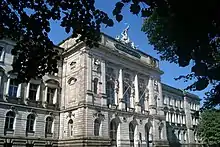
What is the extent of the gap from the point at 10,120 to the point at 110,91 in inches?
497

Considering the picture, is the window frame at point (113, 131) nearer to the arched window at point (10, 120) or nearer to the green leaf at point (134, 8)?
the arched window at point (10, 120)

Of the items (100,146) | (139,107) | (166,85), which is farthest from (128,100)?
(166,85)

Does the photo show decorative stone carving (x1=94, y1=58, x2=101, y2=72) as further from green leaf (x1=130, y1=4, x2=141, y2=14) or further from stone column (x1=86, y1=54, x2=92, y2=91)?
green leaf (x1=130, y1=4, x2=141, y2=14)

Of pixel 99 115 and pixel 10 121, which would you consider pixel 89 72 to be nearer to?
pixel 99 115

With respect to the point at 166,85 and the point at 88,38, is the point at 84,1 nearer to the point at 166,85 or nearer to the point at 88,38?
the point at 88,38

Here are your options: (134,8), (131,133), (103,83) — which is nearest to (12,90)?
(103,83)

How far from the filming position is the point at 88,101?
91.2 ft

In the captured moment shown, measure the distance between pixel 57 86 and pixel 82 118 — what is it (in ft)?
21.3

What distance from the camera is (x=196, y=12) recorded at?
529 cm

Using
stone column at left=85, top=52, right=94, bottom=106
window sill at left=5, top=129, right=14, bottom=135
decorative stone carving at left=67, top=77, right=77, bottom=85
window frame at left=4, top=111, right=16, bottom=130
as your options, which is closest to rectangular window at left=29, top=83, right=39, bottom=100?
window frame at left=4, top=111, right=16, bottom=130

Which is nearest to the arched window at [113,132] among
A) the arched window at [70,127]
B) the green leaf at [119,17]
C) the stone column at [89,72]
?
the arched window at [70,127]

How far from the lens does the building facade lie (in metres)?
26.7

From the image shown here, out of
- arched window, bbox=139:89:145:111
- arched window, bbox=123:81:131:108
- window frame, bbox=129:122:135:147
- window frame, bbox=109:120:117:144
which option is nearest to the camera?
window frame, bbox=109:120:117:144

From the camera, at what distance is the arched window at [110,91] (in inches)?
1250
